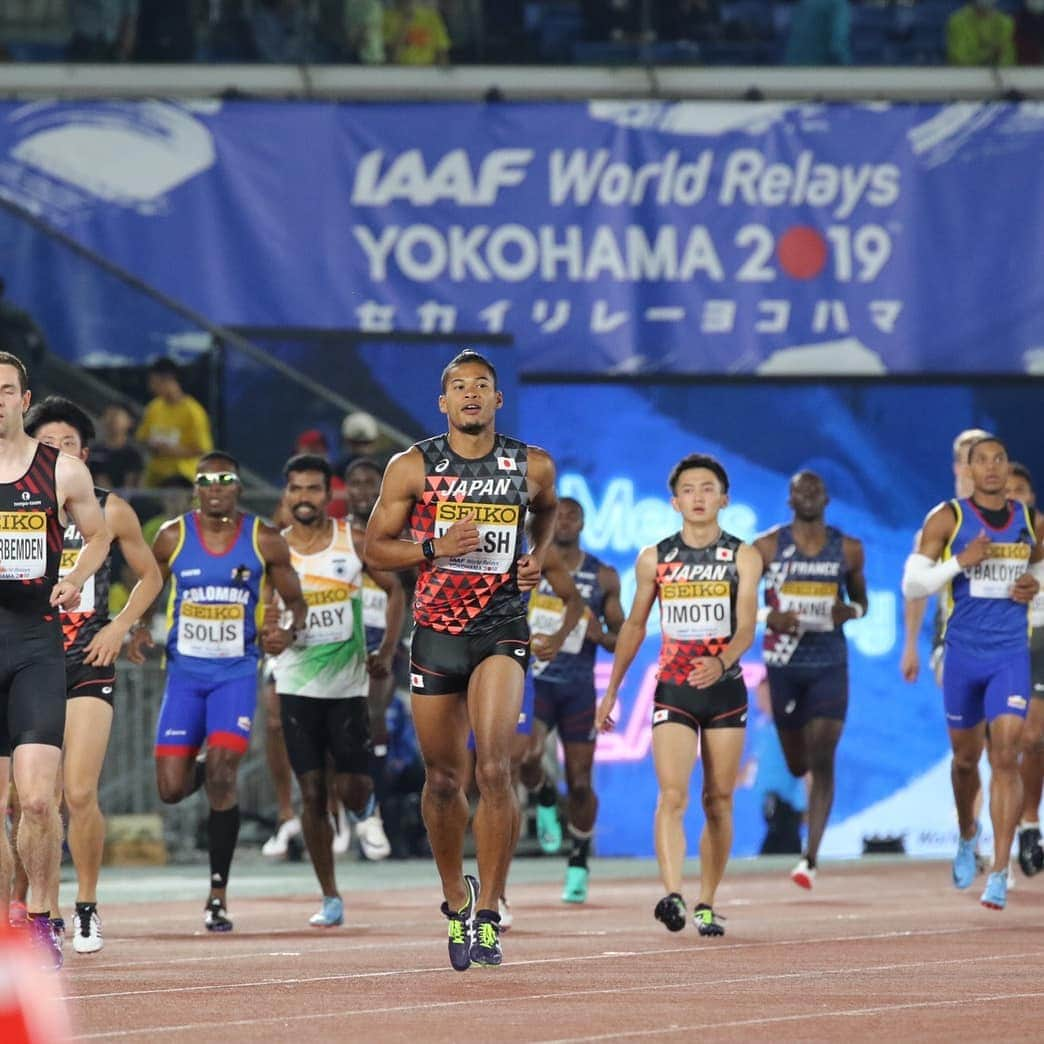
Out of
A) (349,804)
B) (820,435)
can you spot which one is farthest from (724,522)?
(349,804)

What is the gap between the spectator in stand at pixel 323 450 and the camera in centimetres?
1855

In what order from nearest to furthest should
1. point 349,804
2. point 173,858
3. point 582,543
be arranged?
point 349,804 < point 173,858 < point 582,543

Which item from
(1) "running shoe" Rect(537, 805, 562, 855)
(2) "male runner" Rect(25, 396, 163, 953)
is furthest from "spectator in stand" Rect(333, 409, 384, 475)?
(2) "male runner" Rect(25, 396, 163, 953)

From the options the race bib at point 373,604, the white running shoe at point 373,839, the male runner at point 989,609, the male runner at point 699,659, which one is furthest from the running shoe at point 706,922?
the white running shoe at point 373,839

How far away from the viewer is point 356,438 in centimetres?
1891

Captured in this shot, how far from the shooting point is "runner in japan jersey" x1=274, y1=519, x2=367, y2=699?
13.5m

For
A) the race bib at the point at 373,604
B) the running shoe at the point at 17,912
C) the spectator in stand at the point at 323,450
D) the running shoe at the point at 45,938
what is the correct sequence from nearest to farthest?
the running shoe at the point at 45,938
the running shoe at the point at 17,912
the race bib at the point at 373,604
the spectator in stand at the point at 323,450

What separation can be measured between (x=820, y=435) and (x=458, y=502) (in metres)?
11.3

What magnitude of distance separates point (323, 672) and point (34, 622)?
3979 mm

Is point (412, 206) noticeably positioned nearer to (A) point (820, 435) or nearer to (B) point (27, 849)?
Answer: (A) point (820, 435)

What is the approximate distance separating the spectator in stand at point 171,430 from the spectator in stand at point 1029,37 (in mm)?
8194

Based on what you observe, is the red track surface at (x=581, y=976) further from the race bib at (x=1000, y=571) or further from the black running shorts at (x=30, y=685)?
the race bib at (x=1000, y=571)

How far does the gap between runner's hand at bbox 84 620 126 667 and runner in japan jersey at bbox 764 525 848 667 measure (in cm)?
712

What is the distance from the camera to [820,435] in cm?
2102
